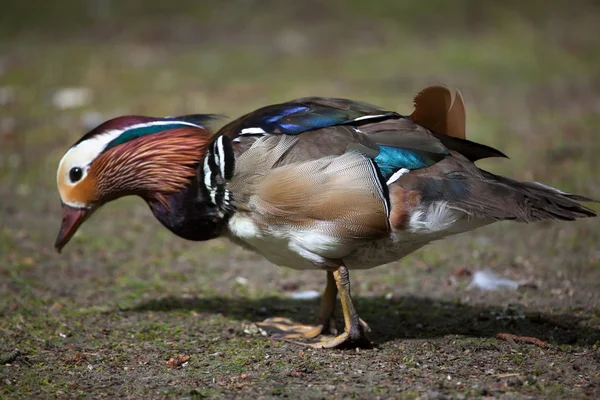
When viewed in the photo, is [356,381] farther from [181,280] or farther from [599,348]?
[181,280]

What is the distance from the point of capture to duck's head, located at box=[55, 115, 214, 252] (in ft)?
13.3

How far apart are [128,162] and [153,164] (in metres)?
0.13

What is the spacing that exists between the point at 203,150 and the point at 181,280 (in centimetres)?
130

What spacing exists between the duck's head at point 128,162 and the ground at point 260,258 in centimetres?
68

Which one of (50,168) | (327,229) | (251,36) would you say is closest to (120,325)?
(327,229)

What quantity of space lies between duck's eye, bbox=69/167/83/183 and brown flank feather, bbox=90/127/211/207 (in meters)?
0.06

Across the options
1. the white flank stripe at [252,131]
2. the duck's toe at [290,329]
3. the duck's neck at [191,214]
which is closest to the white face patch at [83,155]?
the duck's neck at [191,214]

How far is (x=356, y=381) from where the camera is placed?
3.24 meters

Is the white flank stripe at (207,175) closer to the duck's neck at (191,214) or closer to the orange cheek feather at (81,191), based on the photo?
the duck's neck at (191,214)

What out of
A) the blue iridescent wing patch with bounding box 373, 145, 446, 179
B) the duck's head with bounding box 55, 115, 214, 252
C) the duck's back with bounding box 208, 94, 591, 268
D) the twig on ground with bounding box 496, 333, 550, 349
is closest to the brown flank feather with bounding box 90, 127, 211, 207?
the duck's head with bounding box 55, 115, 214, 252

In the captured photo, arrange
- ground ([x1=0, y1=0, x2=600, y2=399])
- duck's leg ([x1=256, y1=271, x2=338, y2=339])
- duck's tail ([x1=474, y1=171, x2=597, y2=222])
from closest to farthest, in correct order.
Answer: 1. duck's tail ([x1=474, y1=171, x2=597, y2=222])
2. ground ([x1=0, y1=0, x2=600, y2=399])
3. duck's leg ([x1=256, y1=271, x2=338, y2=339])

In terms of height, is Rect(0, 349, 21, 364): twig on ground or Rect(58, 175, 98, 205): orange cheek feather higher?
Rect(58, 175, 98, 205): orange cheek feather

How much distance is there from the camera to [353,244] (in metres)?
3.57

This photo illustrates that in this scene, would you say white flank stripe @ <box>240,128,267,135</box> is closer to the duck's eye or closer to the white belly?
the white belly
